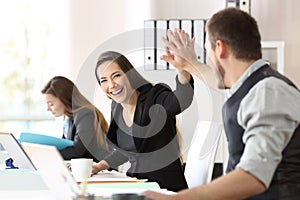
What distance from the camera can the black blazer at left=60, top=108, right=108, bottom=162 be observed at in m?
3.55

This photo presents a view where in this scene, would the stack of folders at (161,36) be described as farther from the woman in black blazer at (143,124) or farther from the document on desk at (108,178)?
the document on desk at (108,178)

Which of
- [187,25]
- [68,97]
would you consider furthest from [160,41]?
[68,97]

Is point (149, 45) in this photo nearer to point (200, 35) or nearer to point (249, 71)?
point (200, 35)

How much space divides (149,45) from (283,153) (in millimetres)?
3267

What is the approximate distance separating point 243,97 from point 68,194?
1.82 feet

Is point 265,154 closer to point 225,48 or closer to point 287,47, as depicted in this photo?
point 225,48

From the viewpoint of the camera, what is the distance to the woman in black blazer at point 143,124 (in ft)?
10.0

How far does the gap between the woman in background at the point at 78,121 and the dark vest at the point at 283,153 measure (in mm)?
1700

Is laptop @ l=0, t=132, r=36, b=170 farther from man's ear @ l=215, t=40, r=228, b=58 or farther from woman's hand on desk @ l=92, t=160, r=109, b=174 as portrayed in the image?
man's ear @ l=215, t=40, r=228, b=58

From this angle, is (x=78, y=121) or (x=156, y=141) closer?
(x=156, y=141)

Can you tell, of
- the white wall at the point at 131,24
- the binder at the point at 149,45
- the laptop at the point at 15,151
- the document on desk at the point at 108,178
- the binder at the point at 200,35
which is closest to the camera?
the document on desk at the point at 108,178

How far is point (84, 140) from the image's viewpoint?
3.68 m

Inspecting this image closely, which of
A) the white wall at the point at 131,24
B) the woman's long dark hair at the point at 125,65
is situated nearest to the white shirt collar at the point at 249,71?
the woman's long dark hair at the point at 125,65

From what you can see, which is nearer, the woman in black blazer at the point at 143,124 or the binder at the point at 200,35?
the woman in black blazer at the point at 143,124
